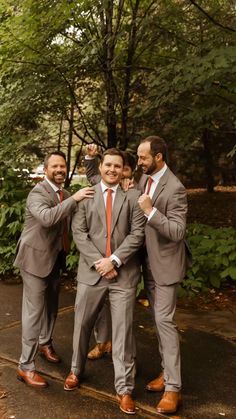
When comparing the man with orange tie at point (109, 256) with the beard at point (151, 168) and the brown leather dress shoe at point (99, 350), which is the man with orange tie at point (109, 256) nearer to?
the beard at point (151, 168)

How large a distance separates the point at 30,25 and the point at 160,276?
16.1 ft

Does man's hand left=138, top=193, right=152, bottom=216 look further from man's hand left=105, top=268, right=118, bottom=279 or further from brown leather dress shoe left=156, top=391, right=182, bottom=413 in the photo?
brown leather dress shoe left=156, top=391, right=182, bottom=413

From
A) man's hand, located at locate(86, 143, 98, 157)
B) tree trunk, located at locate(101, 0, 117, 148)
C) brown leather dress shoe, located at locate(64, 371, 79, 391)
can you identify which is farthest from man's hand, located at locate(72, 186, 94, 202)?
tree trunk, located at locate(101, 0, 117, 148)

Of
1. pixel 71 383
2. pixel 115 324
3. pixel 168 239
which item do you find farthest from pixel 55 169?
pixel 71 383

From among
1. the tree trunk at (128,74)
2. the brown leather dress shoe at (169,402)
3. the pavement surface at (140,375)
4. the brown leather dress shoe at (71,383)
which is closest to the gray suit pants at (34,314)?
the pavement surface at (140,375)

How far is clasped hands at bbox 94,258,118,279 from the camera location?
3.78 m

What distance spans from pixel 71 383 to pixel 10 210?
4.48 metres

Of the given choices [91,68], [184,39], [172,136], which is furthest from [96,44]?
[172,136]

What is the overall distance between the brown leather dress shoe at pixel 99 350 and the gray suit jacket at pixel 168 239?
129 cm

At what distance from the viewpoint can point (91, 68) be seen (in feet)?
25.6

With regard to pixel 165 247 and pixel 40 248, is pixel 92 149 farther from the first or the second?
pixel 165 247

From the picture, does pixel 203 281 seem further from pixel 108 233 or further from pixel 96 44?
pixel 96 44

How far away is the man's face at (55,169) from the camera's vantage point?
432cm

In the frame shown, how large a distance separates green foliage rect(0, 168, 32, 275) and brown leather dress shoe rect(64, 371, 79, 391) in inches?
160
